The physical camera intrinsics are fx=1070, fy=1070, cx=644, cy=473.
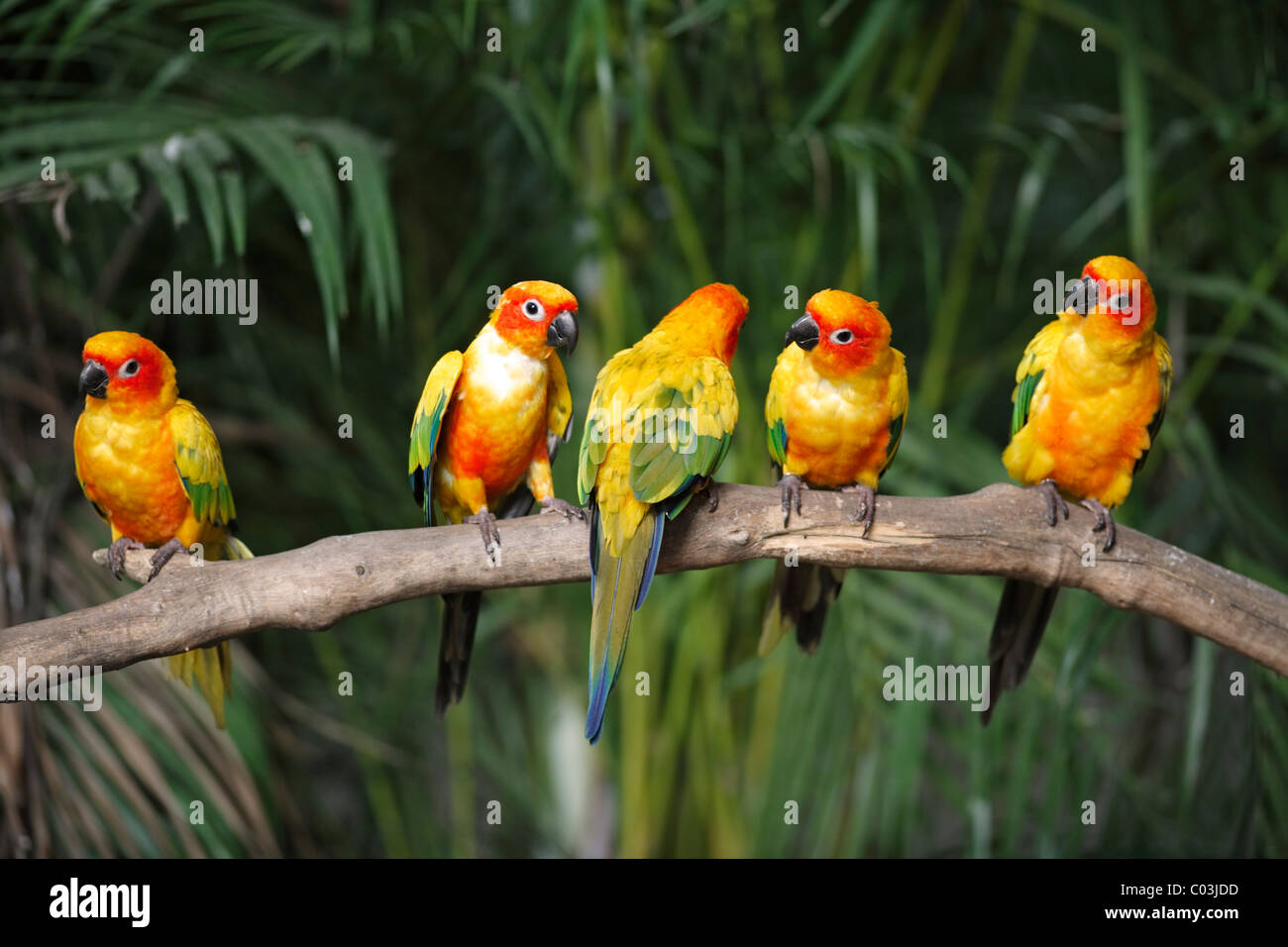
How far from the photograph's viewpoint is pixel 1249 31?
10.4 feet

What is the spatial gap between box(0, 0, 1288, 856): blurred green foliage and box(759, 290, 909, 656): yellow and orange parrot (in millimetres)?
847

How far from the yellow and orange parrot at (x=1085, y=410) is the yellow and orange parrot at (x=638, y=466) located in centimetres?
82

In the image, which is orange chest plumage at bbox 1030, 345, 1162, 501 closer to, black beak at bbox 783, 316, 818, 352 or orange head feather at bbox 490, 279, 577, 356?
black beak at bbox 783, 316, 818, 352

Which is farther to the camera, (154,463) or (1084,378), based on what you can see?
(1084,378)

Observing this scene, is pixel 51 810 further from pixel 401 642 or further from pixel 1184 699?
pixel 1184 699

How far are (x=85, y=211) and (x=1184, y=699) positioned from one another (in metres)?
4.12

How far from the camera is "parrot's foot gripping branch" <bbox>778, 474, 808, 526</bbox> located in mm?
2299

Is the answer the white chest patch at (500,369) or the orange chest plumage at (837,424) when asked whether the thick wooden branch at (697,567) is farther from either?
the white chest patch at (500,369)

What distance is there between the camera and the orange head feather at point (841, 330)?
2.20 m

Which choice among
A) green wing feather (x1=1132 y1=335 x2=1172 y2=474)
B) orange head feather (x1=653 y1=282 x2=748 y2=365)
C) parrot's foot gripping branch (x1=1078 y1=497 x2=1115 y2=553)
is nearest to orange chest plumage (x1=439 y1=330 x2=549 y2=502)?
orange head feather (x1=653 y1=282 x2=748 y2=365)

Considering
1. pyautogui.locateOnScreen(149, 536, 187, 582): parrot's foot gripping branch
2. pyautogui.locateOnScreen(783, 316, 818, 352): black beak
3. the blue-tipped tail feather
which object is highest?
pyautogui.locateOnScreen(783, 316, 818, 352): black beak

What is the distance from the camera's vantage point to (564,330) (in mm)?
2160

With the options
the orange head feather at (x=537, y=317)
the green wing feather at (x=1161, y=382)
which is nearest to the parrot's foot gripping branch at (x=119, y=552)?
the orange head feather at (x=537, y=317)
